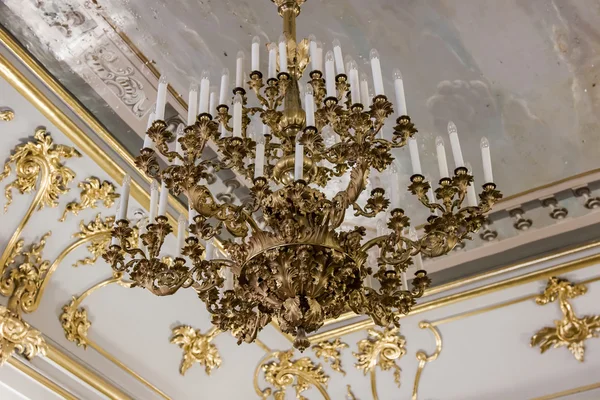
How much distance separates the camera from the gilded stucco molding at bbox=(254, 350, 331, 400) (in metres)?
5.81

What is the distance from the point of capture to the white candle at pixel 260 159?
2623 millimetres

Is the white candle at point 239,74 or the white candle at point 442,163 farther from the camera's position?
the white candle at point 239,74

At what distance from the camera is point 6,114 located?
3.86 metres

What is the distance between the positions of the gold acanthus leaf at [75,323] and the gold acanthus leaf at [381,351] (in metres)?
2.19

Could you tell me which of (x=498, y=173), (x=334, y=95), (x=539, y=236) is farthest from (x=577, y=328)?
(x=334, y=95)

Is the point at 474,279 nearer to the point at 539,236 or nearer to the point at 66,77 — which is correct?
the point at 539,236

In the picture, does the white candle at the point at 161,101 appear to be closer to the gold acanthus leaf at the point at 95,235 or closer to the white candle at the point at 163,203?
the white candle at the point at 163,203

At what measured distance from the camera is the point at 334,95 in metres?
2.66

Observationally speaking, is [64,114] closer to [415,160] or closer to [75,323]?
[75,323]

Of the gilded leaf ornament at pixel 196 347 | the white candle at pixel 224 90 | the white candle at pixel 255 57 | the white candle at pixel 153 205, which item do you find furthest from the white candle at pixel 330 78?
the gilded leaf ornament at pixel 196 347

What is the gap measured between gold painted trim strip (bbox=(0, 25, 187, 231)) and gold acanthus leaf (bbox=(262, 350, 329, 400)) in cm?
205

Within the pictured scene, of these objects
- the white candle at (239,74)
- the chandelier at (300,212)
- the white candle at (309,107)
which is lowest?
the chandelier at (300,212)

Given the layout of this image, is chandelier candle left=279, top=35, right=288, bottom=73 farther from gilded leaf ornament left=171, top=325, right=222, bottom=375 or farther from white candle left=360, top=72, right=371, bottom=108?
gilded leaf ornament left=171, top=325, right=222, bottom=375

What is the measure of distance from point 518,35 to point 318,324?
2.32 metres
